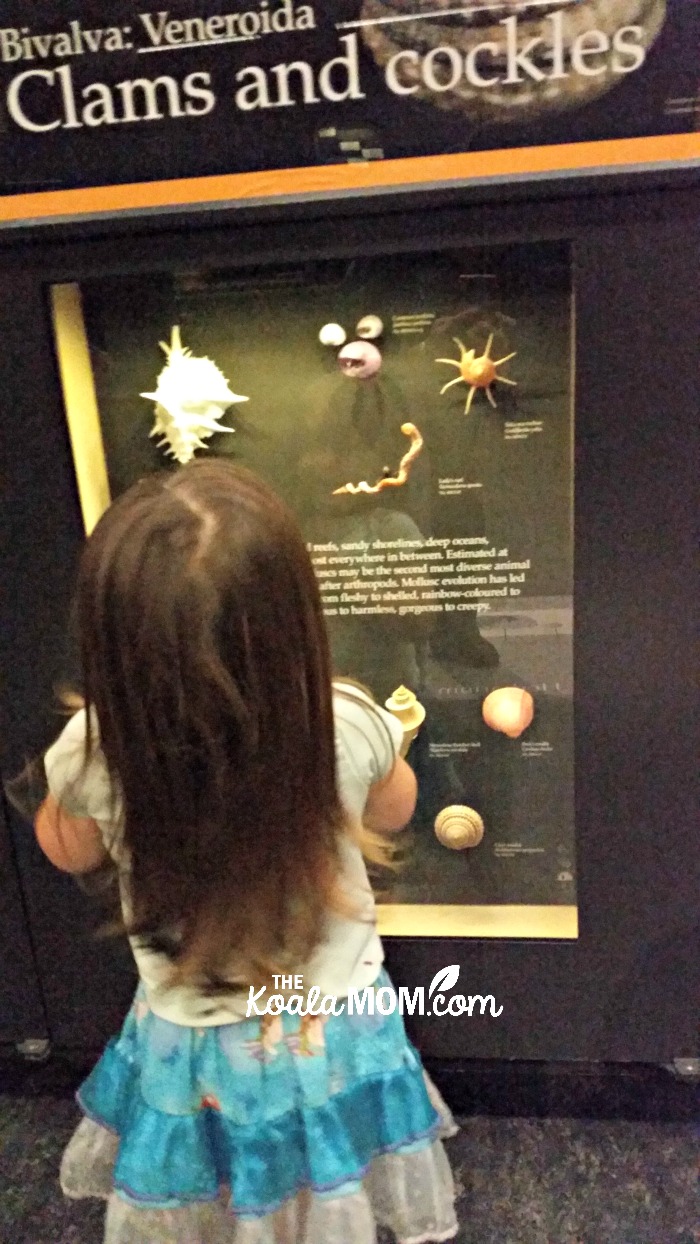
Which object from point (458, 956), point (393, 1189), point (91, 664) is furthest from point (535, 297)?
point (393, 1189)

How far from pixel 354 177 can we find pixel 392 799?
0.65 meters

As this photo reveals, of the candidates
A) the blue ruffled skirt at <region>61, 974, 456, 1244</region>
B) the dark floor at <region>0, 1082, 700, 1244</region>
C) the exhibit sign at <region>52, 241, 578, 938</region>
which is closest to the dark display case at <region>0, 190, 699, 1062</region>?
the exhibit sign at <region>52, 241, 578, 938</region>

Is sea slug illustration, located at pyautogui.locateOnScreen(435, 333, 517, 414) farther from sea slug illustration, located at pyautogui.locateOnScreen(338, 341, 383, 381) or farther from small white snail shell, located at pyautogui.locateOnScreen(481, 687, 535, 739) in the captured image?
small white snail shell, located at pyautogui.locateOnScreen(481, 687, 535, 739)

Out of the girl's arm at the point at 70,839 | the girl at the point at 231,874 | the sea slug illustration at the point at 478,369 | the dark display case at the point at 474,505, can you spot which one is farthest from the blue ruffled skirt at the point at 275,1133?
the sea slug illustration at the point at 478,369

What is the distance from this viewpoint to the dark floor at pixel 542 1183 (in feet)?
3.95

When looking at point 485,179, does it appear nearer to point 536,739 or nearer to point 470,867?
point 536,739

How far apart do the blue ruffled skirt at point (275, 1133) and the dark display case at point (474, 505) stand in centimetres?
26

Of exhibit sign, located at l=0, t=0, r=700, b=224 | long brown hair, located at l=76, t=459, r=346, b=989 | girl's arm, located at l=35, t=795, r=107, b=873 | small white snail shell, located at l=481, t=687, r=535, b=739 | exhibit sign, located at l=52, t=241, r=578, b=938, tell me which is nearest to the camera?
long brown hair, located at l=76, t=459, r=346, b=989

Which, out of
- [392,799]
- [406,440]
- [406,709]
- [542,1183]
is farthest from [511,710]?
[542,1183]

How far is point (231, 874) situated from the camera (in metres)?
0.87

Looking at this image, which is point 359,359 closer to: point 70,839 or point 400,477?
point 400,477

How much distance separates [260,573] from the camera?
76 centimetres

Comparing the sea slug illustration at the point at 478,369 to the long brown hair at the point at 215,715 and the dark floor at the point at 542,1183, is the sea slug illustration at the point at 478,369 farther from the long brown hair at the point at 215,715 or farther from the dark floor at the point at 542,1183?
the dark floor at the point at 542,1183

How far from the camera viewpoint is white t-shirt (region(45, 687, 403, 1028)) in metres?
0.90
